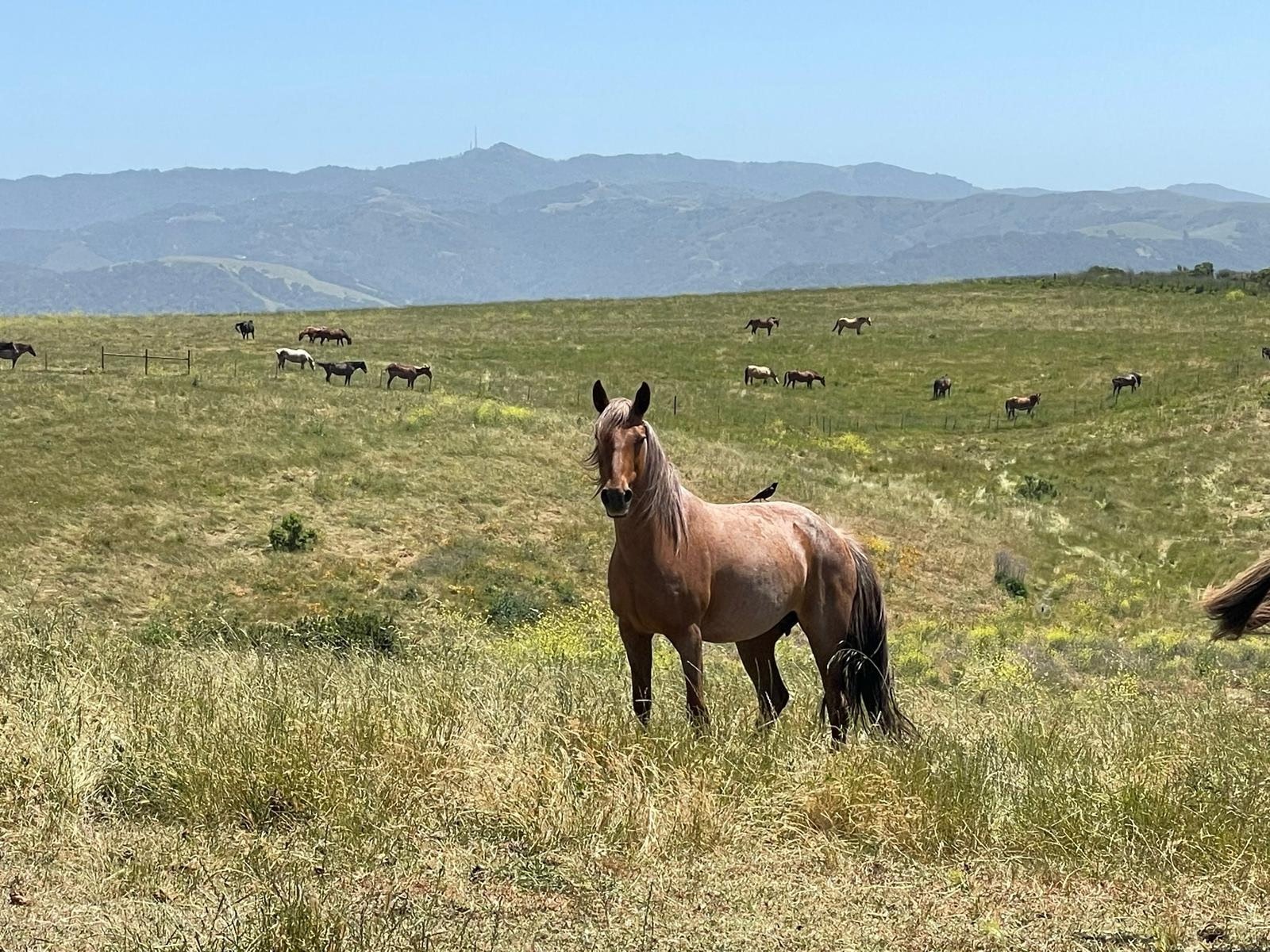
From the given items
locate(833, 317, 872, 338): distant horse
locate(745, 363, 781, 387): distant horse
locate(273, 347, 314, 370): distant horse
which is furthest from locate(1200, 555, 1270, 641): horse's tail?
locate(833, 317, 872, 338): distant horse

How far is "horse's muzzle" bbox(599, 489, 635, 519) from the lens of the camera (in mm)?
7180

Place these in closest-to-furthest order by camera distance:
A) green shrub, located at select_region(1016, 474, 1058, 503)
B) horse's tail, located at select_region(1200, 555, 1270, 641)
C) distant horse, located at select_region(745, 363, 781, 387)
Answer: horse's tail, located at select_region(1200, 555, 1270, 641) → green shrub, located at select_region(1016, 474, 1058, 503) → distant horse, located at select_region(745, 363, 781, 387)

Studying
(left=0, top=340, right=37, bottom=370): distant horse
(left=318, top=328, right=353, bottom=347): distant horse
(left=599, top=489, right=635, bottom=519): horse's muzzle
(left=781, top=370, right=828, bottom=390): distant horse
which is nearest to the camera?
(left=599, top=489, right=635, bottom=519): horse's muzzle

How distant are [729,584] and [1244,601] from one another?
3.08 metres

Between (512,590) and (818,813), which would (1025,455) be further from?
(818,813)

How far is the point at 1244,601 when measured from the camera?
6.41m

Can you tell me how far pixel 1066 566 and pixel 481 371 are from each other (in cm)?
2982

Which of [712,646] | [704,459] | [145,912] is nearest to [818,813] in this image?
[145,912]

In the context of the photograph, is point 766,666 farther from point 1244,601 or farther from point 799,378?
point 799,378

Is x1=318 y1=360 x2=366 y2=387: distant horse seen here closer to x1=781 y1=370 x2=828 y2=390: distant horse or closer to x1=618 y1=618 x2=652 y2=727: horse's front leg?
x1=781 y1=370 x2=828 y2=390: distant horse

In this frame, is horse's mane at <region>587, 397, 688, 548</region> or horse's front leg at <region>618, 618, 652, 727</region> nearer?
horse's mane at <region>587, 397, 688, 548</region>

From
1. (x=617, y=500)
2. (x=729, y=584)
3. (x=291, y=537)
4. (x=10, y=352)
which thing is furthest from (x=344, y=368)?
(x=617, y=500)

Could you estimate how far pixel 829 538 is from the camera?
880 cm

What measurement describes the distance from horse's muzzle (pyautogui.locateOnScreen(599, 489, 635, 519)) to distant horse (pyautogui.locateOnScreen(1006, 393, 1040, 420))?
1747 inches
